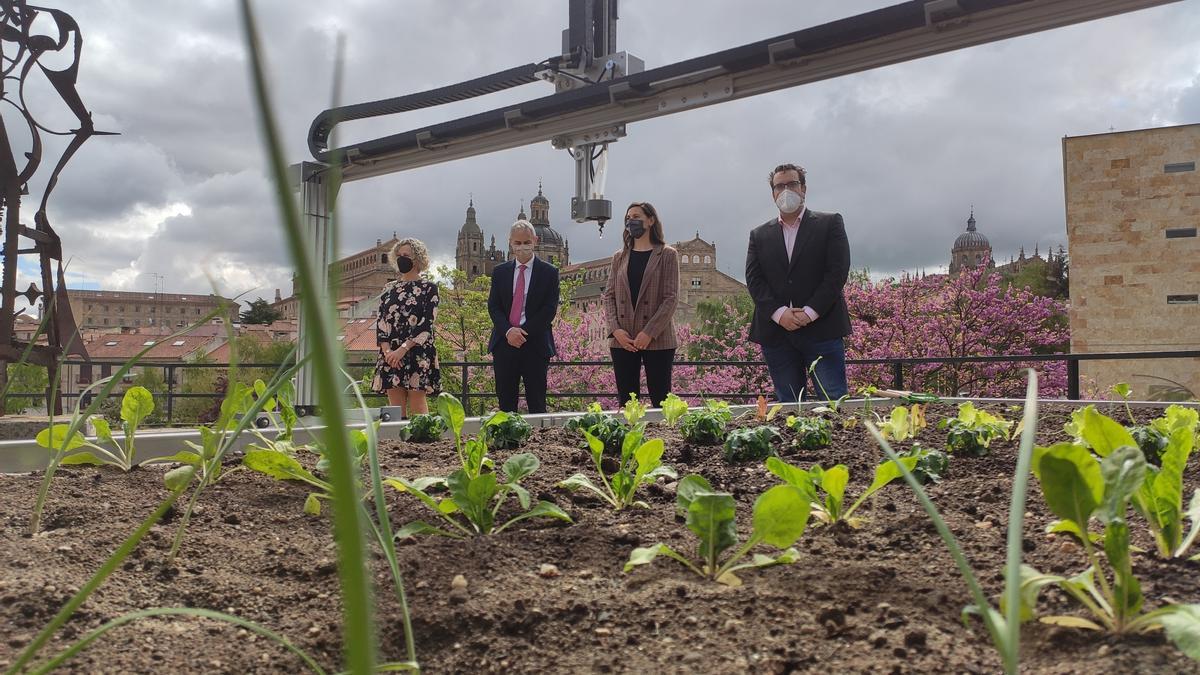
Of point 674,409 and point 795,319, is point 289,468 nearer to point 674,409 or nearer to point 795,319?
point 674,409

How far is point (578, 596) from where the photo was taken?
77cm

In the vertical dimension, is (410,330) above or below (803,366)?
above

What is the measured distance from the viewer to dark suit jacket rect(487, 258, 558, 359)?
4.14 metres

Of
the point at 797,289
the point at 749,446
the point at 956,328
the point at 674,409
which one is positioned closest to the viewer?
the point at 749,446

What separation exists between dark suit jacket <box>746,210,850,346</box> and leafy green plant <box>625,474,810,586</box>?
271 centimetres

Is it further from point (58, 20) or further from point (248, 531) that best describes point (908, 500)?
point (58, 20)

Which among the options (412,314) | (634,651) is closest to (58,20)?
(412,314)

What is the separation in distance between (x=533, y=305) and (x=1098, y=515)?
3619 mm

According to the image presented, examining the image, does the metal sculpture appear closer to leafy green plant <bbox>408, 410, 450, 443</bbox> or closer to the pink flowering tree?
leafy green plant <bbox>408, 410, 450, 443</bbox>

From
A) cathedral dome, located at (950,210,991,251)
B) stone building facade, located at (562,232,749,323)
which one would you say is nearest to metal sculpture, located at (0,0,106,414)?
stone building facade, located at (562,232,749,323)

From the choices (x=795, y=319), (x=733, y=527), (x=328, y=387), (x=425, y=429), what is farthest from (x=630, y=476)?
(x=795, y=319)

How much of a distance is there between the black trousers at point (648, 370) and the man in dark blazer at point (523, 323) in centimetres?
42

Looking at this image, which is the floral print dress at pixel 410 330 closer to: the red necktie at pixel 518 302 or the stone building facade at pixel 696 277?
the red necktie at pixel 518 302

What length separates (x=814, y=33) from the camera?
443cm
